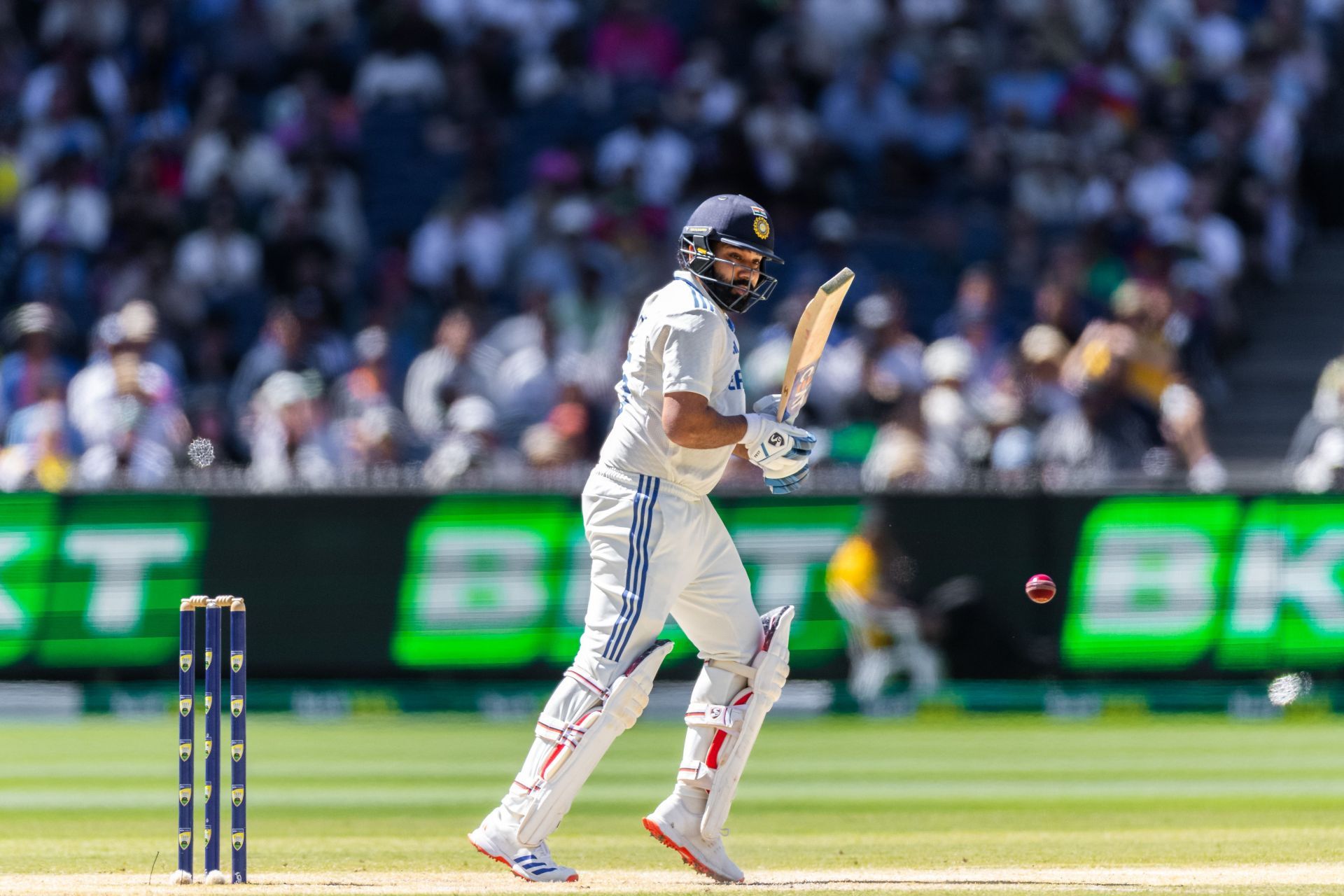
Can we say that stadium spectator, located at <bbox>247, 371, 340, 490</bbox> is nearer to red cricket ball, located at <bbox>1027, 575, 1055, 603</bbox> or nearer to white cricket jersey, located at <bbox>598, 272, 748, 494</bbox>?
white cricket jersey, located at <bbox>598, 272, 748, 494</bbox>

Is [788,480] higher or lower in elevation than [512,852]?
higher

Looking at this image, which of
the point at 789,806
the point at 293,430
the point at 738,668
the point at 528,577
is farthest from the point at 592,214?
the point at 738,668

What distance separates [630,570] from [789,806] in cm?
316

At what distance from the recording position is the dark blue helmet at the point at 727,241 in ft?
21.3

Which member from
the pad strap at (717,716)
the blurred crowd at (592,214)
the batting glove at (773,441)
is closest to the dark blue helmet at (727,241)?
the batting glove at (773,441)

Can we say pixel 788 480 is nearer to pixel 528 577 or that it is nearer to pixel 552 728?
pixel 552 728

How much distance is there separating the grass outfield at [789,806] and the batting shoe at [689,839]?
0.43ft

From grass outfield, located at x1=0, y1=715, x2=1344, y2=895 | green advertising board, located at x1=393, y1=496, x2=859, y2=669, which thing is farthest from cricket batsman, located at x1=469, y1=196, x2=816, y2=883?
green advertising board, located at x1=393, y1=496, x2=859, y2=669

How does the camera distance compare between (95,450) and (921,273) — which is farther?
(921,273)

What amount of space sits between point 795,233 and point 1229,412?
12.7ft

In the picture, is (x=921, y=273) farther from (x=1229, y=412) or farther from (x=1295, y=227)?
(x=1295, y=227)

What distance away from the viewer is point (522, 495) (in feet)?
42.8

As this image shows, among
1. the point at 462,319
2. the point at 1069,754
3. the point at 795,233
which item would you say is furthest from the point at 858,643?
the point at 795,233

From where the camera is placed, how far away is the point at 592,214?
54.0 feet
